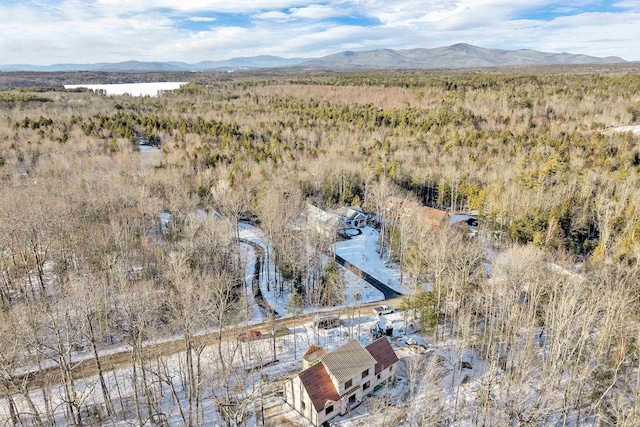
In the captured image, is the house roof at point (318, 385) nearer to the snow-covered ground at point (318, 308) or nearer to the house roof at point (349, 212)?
the snow-covered ground at point (318, 308)

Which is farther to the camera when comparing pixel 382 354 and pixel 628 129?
pixel 628 129

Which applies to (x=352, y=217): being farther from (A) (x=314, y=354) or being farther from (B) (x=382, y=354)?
(A) (x=314, y=354)

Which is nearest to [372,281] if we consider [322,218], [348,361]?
[322,218]

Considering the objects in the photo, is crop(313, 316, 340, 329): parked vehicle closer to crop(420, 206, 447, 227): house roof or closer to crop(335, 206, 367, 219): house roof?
crop(420, 206, 447, 227): house roof

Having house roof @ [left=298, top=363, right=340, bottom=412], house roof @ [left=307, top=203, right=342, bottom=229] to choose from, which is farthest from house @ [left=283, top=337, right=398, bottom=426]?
house roof @ [left=307, top=203, right=342, bottom=229]

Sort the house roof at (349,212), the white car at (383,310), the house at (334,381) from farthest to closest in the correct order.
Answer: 1. the house roof at (349,212)
2. the white car at (383,310)
3. the house at (334,381)

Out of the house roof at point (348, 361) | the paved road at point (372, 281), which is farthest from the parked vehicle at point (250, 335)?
the paved road at point (372, 281)

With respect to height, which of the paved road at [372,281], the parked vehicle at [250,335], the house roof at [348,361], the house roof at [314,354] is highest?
the house roof at [348,361]
